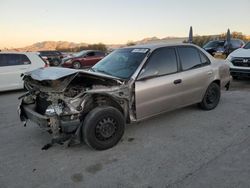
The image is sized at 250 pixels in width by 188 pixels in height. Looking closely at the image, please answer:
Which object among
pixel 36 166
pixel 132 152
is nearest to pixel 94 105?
pixel 132 152

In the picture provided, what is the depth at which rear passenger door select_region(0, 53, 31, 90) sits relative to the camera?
30.7 feet

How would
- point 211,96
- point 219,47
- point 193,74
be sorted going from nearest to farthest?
1. point 193,74
2. point 211,96
3. point 219,47

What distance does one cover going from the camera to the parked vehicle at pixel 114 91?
3771 millimetres

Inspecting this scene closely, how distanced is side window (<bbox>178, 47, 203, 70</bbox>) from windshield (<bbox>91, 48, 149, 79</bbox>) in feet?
2.85

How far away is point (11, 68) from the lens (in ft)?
31.0

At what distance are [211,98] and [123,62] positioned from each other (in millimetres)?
2418

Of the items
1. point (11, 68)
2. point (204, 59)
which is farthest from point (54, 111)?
point (11, 68)

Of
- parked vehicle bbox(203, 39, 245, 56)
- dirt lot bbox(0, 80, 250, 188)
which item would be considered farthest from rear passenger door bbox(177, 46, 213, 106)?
parked vehicle bbox(203, 39, 245, 56)

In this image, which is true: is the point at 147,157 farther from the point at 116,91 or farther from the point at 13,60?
the point at 13,60

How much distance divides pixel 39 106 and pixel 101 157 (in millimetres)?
1471

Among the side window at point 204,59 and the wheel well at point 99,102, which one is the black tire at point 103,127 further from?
the side window at point 204,59

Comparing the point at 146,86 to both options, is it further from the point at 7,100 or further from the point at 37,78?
the point at 7,100

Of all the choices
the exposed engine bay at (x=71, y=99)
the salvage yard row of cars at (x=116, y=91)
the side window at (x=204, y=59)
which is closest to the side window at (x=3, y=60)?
the salvage yard row of cars at (x=116, y=91)

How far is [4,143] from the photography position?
4508mm
